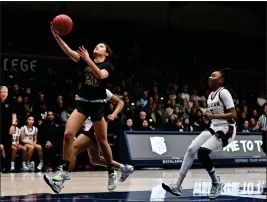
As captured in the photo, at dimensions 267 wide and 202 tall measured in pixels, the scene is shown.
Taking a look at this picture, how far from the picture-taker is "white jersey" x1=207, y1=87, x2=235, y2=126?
8.11 meters

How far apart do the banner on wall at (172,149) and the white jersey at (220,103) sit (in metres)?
7.43

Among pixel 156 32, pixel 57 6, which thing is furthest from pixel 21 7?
pixel 156 32

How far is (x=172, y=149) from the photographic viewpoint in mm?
16406

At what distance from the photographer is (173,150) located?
53.8 feet

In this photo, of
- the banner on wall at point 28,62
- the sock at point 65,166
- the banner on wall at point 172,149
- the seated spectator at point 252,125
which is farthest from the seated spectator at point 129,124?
the sock at point 65,166

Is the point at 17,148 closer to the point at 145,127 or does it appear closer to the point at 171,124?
the point at 145,127

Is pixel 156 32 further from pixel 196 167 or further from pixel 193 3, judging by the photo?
pixel 196 167

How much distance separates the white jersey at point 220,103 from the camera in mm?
8109

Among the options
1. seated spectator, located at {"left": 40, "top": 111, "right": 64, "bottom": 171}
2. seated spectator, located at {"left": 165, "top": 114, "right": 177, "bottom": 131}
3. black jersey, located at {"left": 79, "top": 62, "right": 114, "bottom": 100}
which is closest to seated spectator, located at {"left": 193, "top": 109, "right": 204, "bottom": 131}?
seated spectator, located at {"left": 165, "top": 114, "right": 177, "bottom": 131}

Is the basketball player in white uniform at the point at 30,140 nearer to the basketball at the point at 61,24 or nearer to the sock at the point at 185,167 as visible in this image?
the sock at the point at 185,167

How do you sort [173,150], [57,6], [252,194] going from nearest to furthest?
[252,194] → [173,150] → [57,6]

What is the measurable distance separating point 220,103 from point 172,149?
837 centimetres

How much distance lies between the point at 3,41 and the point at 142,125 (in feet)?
22.7

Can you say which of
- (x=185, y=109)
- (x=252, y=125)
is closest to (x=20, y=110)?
(x=185, y=109)
